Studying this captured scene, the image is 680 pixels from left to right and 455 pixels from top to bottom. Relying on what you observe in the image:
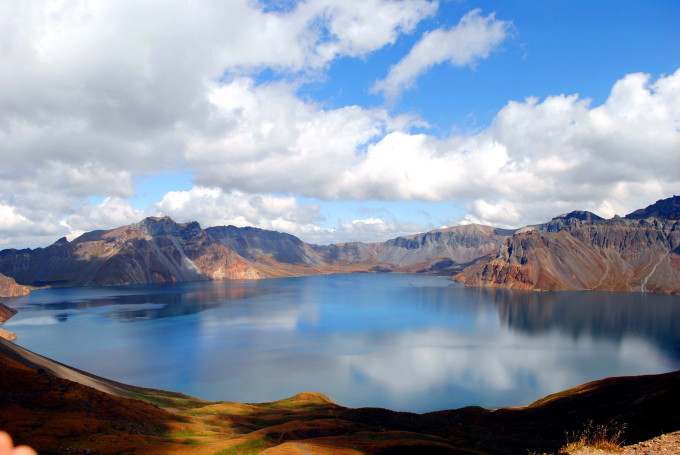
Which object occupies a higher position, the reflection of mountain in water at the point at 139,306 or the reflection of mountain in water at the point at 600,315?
the reflection of mountain in water at the point at 139,306

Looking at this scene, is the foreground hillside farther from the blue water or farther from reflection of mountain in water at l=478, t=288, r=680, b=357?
reflection of mountain in water at l=478, t=288, r=680, b=357

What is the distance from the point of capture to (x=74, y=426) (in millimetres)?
29219

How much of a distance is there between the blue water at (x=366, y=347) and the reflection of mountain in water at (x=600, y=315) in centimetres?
51

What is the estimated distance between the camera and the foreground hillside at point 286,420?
2873cm

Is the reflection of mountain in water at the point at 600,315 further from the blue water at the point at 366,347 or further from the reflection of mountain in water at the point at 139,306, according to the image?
the reflection of mountain in water at the point at 139,306

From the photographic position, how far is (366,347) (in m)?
95.6

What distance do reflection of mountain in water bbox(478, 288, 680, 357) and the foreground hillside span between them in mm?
62173

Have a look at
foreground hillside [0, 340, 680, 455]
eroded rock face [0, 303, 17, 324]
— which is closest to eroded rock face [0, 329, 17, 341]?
eroded rock face [0, 303, 17, 324]

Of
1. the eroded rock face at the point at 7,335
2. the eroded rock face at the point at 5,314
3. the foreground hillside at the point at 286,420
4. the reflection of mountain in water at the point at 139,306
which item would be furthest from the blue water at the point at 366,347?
the foreground hillside at the point at 286,420

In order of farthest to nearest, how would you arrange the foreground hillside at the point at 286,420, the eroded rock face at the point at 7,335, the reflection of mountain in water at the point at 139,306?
the reflection of mountain in water at the point at 139,306
the eroded rock face at the point at 7,335
the foreground hillside at the point at 286,420

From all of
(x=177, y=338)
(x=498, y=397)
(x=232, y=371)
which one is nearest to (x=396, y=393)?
(x=498, y=397)

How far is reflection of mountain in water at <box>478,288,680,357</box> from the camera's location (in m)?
109

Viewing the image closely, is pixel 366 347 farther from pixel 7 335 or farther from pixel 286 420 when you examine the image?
pixel 7 335

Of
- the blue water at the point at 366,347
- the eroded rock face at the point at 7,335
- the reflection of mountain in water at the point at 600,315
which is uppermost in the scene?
the eroded rock face at the point at 7,335
